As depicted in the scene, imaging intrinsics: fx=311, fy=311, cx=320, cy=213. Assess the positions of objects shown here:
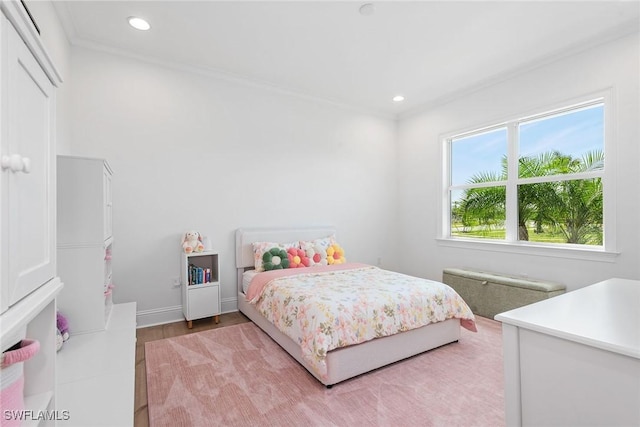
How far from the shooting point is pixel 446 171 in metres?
4.61

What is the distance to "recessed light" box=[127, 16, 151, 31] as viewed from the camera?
273 cm

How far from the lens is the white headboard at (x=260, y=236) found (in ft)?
12.5

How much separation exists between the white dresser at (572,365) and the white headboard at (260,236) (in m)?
3.10

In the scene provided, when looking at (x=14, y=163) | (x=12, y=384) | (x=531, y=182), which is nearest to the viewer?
(x=14, y=163)

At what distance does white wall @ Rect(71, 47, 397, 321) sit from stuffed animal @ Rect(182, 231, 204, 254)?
6.9 inches

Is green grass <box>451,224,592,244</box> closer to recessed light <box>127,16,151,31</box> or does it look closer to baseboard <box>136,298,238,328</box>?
baseboard <box>136,298,238,328</box>

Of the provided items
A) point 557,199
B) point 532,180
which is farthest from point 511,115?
point 557,199

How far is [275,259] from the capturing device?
3590 mm

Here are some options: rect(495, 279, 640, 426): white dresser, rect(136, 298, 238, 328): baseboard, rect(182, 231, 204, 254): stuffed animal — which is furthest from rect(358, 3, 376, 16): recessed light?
rect(136, 298, 238, 328): baseboard

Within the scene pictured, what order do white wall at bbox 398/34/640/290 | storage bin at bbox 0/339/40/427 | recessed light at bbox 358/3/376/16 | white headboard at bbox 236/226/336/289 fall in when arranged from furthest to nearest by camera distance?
white headboard at bbox 236/226/336/289
white wall at bbox 398/34/640/290
recessed light at bbox 358/3/376/16
storage bin at bbox 0/339/40/427

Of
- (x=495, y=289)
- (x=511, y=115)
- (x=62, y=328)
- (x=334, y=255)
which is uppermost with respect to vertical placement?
(x=511, y=115)

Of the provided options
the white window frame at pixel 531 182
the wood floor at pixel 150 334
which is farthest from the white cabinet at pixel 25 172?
the white window frame at pixel 531 182

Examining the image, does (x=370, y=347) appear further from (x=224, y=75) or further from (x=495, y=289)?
(x=224, y=75)

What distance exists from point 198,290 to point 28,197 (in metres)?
2.66
